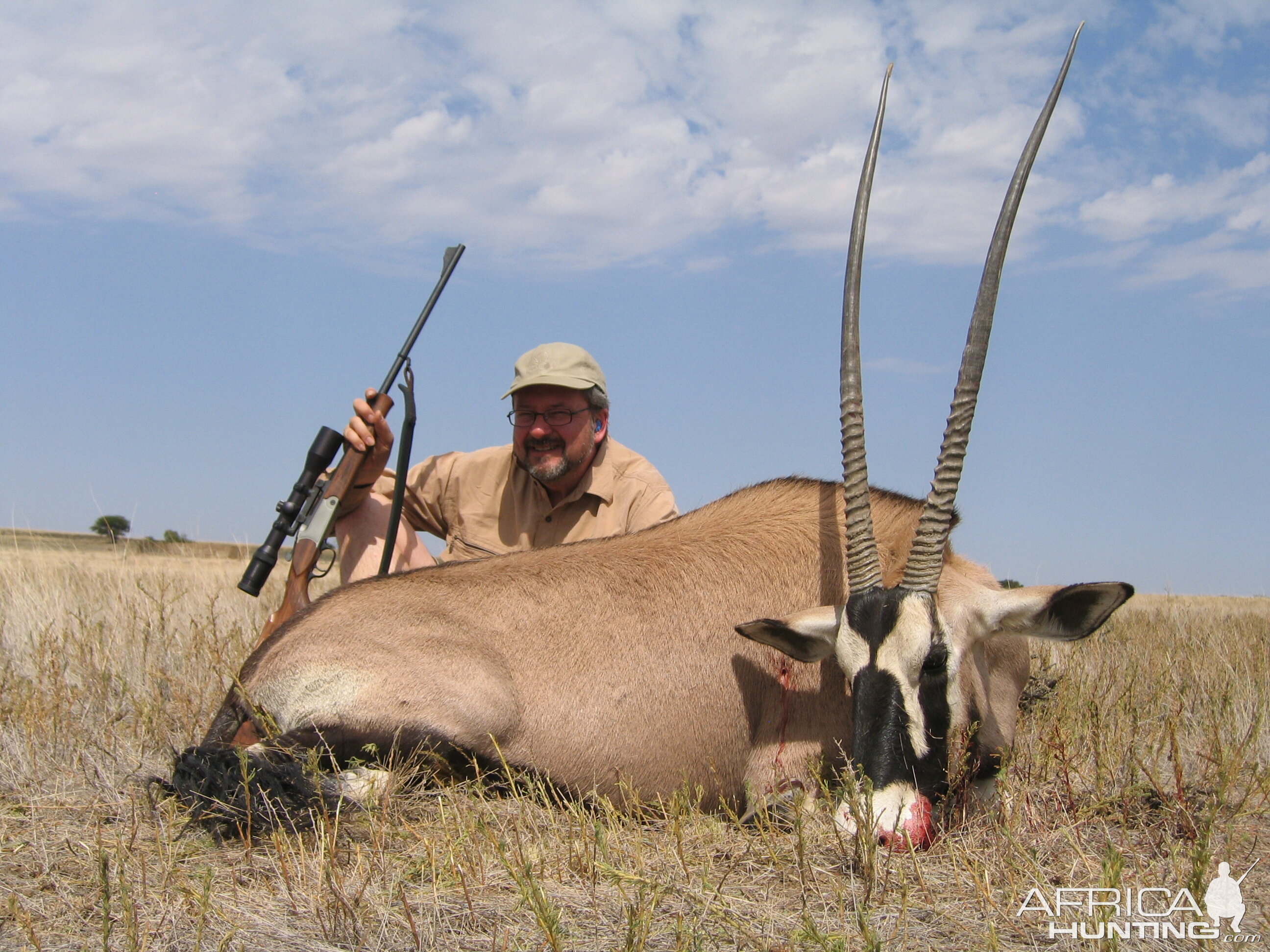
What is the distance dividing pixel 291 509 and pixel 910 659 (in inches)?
145

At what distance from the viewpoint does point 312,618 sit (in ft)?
13.7

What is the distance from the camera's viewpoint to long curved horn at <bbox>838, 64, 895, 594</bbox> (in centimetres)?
382

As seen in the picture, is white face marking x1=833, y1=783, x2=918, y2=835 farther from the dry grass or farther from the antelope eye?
the antelope eye

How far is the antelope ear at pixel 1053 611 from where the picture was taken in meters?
3.66

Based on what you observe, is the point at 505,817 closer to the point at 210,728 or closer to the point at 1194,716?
the point at 210,728

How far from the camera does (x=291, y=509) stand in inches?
225

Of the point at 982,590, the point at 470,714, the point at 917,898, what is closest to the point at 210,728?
the point at 470,714

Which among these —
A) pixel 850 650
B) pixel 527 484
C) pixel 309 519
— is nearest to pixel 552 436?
pixel 527 484

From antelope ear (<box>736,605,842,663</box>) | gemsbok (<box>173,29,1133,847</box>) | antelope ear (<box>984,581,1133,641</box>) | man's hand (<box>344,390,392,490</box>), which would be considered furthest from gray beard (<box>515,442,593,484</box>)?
antelope ear (<box>984,581,1133,641</box>)

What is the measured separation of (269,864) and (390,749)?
0.67m

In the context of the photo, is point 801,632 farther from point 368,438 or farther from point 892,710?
point 368,438

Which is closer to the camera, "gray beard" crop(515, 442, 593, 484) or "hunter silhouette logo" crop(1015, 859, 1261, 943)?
"hunter silhouette logo" crop(1015, 859, 1261, 943)

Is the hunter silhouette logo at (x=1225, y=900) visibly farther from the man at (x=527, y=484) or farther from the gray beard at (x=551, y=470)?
the gray beard at (x=551, y=470)

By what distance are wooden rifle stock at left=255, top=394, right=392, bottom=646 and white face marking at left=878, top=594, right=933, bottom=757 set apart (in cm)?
296
